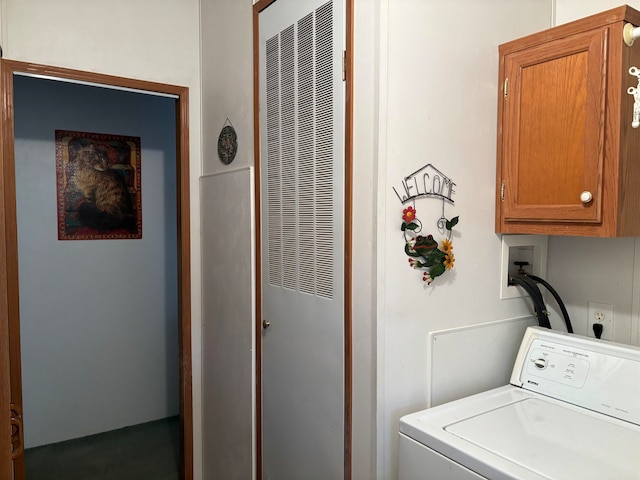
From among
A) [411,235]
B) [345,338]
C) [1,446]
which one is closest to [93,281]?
[345,338]

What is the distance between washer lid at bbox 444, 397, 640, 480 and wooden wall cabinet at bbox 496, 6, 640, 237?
21.4 inches

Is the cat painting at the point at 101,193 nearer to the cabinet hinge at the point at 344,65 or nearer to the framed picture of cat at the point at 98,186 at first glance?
the framed picture of cat at the point at 98,186

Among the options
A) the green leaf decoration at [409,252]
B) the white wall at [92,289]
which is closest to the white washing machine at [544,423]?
the green leaf decoration at [409,252]

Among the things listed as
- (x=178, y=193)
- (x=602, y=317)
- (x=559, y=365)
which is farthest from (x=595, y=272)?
(x=178, y=193)

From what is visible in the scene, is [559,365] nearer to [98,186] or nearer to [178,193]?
[178,193]

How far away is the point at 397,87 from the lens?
4.75 ft

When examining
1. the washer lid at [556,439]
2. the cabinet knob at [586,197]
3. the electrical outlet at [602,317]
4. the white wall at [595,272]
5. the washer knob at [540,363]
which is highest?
the cabinet knob at [586,197]

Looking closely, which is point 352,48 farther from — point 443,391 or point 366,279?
point 443,391

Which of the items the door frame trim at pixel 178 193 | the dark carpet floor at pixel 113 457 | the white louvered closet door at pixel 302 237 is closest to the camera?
the white louvered closet door at pixel 302 237

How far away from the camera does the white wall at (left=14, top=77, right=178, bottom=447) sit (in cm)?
307

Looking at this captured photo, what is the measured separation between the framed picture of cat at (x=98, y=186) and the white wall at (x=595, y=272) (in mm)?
2690

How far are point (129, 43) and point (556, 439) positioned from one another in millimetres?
2391

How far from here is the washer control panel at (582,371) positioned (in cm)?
140

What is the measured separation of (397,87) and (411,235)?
447 millimetres
